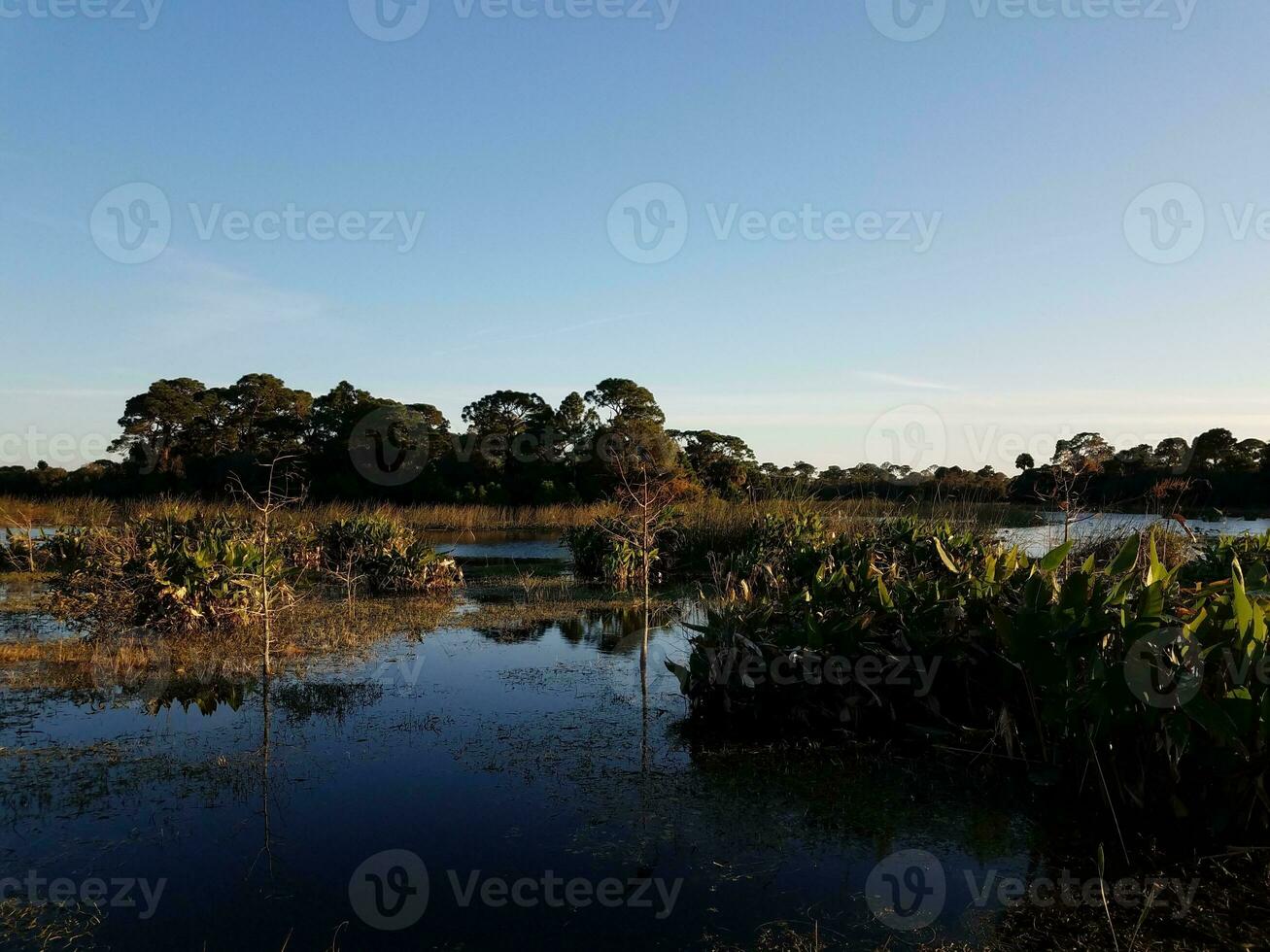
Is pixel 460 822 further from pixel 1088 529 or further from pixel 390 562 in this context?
pixel 1088 529

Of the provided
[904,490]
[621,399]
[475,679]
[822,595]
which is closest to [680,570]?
[904,490]

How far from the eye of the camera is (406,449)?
40.1m

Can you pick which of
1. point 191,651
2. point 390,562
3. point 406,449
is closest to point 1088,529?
point 390,562

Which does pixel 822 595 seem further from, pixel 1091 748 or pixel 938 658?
pixel 1091 748

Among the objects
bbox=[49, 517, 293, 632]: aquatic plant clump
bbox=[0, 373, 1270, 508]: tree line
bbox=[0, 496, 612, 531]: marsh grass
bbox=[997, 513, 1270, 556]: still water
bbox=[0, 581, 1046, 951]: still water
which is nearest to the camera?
bbox=[0, 581, 1046, 951]: still water

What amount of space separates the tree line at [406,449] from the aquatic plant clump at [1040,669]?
23618 millimetres

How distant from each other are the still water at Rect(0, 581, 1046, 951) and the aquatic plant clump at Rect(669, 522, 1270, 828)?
0.48 m

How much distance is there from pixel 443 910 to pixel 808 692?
9.90 ft

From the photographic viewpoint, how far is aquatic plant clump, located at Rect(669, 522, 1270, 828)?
374cm

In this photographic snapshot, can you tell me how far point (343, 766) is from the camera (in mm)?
5031

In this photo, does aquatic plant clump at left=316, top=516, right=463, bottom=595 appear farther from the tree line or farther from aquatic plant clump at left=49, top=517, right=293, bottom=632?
the tree line

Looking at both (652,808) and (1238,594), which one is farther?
(652,808)

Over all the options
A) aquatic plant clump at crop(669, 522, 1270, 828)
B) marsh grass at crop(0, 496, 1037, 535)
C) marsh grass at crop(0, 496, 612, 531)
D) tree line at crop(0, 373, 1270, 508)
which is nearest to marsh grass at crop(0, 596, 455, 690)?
aquatic plant clump at crop(669, 522, 1270, 828)

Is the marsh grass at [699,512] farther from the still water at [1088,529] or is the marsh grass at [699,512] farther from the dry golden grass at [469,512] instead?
the still water at [1088,529]
